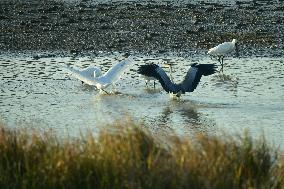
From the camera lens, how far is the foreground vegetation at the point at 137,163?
20.4ft

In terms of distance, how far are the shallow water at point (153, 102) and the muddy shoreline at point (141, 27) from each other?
7.23 ft

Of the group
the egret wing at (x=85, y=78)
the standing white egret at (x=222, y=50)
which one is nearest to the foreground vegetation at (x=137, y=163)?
the egret wing at (x=85, y=78)

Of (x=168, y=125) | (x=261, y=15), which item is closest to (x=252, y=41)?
(x=261, y=15)

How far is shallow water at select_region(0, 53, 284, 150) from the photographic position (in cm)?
1088

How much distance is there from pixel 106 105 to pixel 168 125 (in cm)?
182

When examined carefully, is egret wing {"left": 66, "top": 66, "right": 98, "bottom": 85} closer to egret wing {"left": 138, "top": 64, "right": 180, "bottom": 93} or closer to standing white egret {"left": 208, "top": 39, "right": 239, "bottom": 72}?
egret wing {"left": 138, "top": 64, "right": 180, "bottom": 93}

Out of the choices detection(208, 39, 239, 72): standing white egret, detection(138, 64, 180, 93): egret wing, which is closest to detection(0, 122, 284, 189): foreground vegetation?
detection(138, 64, 180, 93): egret wing

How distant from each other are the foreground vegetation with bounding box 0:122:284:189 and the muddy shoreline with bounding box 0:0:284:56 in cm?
1093

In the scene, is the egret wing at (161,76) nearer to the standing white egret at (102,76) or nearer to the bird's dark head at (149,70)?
the bird's dark head at (149,70)

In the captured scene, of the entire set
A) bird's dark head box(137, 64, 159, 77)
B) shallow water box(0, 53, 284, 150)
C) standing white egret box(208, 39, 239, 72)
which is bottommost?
shallow water box(0, 53, 284, 150)

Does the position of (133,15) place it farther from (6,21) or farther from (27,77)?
(27,77)

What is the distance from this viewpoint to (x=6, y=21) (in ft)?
78.7

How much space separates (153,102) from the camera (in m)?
12.8

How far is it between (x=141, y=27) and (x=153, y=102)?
924 cm
